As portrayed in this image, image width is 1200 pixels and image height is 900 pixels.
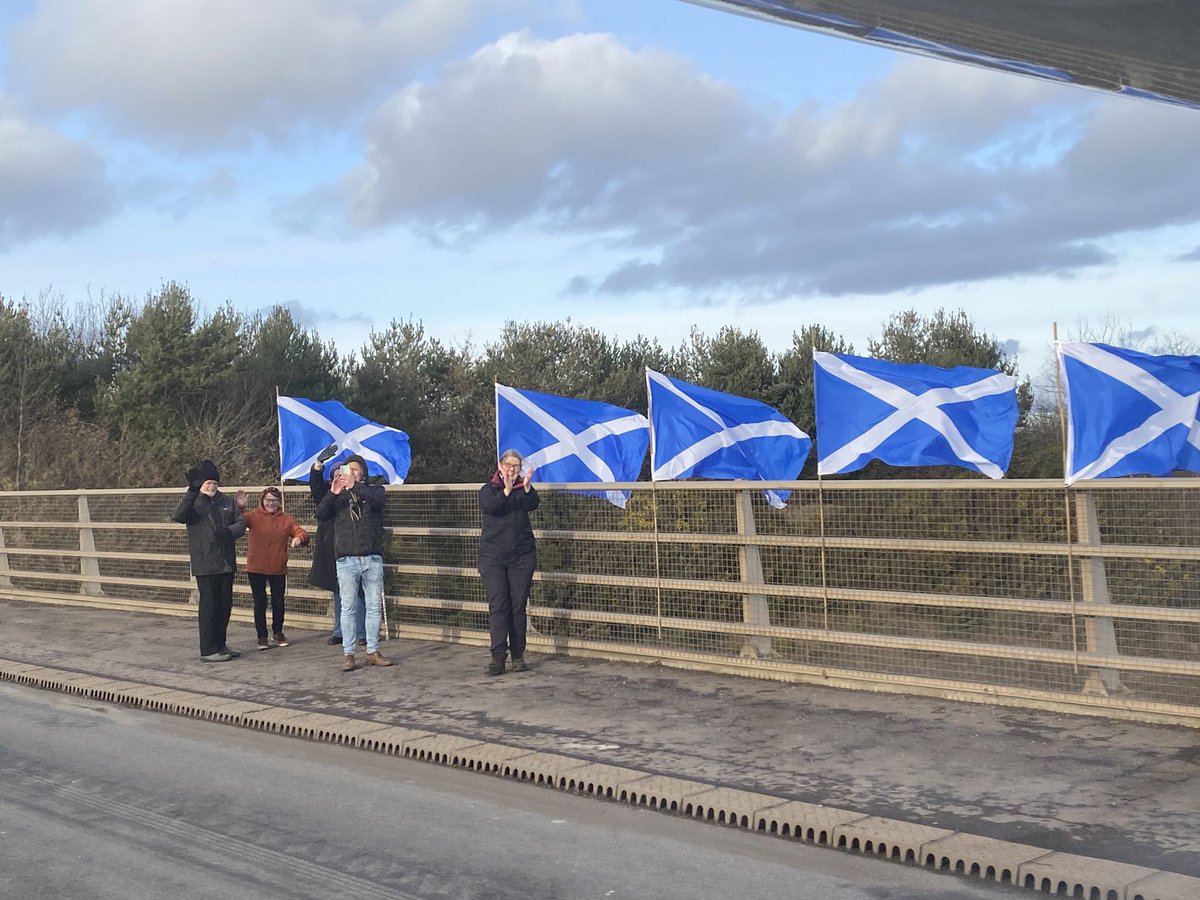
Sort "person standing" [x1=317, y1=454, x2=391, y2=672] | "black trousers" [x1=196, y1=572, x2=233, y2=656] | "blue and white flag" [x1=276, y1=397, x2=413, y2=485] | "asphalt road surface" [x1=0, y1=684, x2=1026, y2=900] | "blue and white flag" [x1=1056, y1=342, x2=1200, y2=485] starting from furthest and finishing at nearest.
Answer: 1. "blue and white flag" [x1=276, y1=397, x2=413, y2=485]
2. "black trousers" [x1=196, y1=572, x2=233, y2=656]
3. "person standing" [x1=317, y1=454, x2=391, y2=672]
4. "blue and white flag" [x1=1056, y1=342, x2=1200, y2=485]
5. "asphalt road surface" [x1=0, y1=684, x2=1026, y2=900]

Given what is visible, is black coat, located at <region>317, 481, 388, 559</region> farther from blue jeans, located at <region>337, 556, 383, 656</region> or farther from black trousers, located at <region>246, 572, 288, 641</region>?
black trousers, located at <region>246, 572, 288, 641</region>

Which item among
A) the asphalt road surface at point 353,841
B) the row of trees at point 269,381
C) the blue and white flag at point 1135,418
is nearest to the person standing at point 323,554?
the asphalt road surface at point 353,841

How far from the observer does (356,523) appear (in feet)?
39.0

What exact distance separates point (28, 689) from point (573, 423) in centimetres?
576

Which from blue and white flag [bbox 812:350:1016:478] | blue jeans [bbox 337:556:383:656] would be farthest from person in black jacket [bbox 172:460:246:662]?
blue and white flag [bbox 812:350:1016:478]

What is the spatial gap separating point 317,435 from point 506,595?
524 cm

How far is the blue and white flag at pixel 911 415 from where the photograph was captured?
10109 mm

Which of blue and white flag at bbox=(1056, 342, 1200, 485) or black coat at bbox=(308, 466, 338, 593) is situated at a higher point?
blue and white flag at bbox=(1056, 342, 1200, 485)

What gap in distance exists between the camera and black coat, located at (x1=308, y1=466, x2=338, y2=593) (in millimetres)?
12820

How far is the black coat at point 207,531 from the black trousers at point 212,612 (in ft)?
0.35

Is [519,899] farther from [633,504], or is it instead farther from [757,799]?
[633,504]

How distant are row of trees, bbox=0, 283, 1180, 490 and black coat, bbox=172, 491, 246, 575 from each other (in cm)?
1648

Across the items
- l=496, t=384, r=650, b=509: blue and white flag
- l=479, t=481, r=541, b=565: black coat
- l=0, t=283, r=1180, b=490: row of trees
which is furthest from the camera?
l=0, t=283, r=1180, b=490: row of trees

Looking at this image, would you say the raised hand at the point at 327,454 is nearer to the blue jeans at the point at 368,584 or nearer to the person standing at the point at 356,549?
the person standing at the point at 356,549
